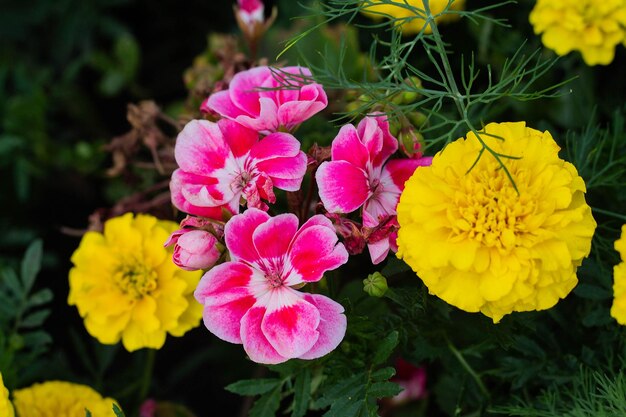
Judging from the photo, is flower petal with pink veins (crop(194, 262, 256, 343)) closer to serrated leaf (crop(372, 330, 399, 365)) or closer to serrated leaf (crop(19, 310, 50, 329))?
serrated leaf (crop(372, 330, 399, 365))

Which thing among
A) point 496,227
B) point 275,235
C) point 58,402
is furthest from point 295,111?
point 58,402

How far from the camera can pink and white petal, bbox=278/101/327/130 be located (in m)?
0.79

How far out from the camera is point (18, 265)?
134cm

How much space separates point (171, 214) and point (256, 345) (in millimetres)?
398

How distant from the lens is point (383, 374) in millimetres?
804

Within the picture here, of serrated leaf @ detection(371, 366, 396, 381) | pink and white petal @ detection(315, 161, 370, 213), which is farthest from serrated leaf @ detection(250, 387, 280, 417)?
pink and white petal @ detection(315, 161, 370, 213)

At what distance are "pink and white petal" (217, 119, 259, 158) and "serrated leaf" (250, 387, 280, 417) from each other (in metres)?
0.28

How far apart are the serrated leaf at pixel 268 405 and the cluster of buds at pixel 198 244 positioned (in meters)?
0.18

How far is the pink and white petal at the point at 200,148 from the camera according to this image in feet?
2.71

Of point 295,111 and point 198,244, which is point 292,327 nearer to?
point 198,244

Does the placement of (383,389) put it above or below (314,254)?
below

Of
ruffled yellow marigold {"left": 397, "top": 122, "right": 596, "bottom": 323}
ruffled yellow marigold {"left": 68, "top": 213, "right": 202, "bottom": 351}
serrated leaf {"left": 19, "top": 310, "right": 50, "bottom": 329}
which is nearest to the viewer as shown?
ruffled yellow marigold {"left": 397, "top": 122, "right": 596, "bottom": 323}

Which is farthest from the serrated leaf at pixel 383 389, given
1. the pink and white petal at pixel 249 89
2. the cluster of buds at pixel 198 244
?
the pink and white petal at pixel 249 89

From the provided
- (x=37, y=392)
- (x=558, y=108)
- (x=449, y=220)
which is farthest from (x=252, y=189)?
(x=558, y=108)
